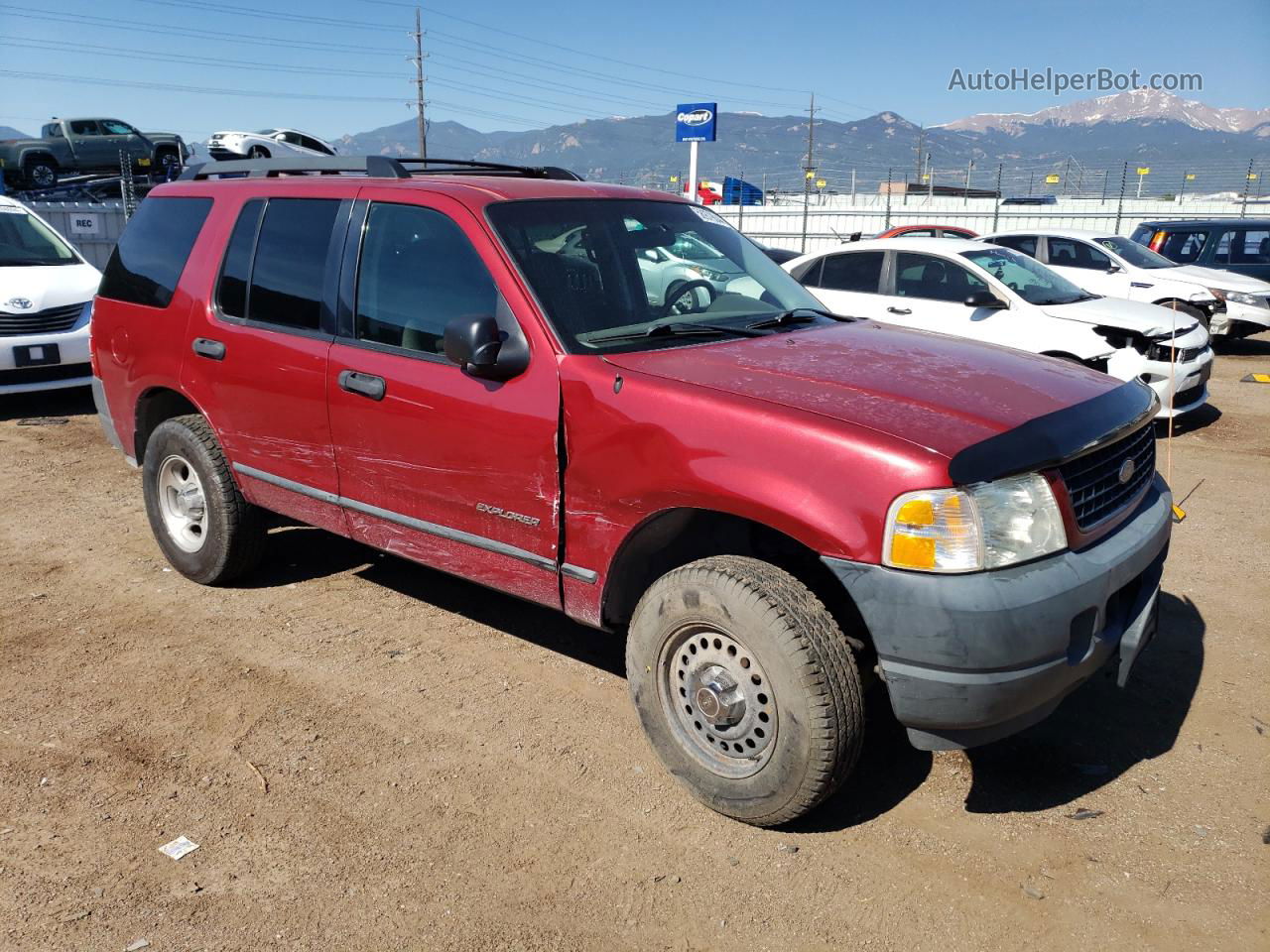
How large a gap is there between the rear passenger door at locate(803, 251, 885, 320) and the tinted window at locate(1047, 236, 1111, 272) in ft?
17.0

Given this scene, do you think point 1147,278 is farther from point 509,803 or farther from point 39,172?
point 39,172

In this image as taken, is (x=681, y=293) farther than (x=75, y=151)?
No

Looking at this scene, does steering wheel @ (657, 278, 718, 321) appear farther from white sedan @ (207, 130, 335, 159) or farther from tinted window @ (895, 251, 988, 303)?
white sedan @ (207, 130, 335, 159)

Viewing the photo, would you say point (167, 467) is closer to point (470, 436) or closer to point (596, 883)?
point (470, 436)

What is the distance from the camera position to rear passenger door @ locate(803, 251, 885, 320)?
9.03 meters

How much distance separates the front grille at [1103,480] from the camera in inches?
113

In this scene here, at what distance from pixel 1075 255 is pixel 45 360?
39.6 feet

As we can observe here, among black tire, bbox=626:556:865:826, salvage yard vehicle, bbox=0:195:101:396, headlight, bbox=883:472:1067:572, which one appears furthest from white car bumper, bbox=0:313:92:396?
headlight, bbox=883:472:1067:572

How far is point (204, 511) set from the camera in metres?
4.82

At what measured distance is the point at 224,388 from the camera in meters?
4.45

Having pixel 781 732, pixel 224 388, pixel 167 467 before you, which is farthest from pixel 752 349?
pixel 167 467

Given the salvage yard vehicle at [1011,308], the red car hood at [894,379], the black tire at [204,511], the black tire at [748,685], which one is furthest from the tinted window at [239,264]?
the salvage yard vehicle at [1011,308]

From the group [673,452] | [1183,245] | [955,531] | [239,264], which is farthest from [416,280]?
[1183,245]

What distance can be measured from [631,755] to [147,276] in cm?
339
